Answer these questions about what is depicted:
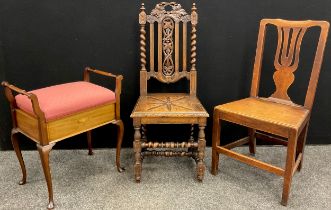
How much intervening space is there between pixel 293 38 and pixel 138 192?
152 cm

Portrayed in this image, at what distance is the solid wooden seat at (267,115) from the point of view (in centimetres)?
210

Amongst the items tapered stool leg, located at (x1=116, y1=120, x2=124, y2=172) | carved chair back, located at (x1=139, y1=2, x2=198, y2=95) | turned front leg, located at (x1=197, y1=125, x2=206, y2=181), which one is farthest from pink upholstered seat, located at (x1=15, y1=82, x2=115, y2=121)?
turned front leg, located at (x1=197, y1=125, x2=206, y2=181)

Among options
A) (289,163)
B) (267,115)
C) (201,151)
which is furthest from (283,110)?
(201,151)

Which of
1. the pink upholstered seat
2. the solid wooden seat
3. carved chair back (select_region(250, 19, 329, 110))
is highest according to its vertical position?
carved chair back (select_region(250, 19, 329, 110))

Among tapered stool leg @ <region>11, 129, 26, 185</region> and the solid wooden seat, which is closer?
the solid wooden seat

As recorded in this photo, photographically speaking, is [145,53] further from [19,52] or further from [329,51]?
[329,51]

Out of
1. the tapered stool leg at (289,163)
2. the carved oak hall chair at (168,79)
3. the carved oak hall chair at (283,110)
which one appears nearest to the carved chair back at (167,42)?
the carved oak hall chair at (168,79)

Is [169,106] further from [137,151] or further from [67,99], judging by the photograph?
[67,99]

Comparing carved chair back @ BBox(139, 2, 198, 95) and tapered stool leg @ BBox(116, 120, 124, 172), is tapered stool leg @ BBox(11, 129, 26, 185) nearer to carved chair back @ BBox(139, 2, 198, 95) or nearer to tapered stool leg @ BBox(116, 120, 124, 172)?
tapered stool leg @ BBox(116, 120, 124, 172)

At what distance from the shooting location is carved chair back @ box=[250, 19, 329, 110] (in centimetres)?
229

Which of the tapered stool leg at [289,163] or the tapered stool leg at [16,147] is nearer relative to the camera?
the tapered stool leg at [289,163]

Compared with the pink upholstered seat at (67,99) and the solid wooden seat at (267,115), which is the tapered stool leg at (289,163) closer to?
the solid wooden seat at (267,115)

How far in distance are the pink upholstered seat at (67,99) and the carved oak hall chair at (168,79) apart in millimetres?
269

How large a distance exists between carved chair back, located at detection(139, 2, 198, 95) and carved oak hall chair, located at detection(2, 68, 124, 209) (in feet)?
1.21
